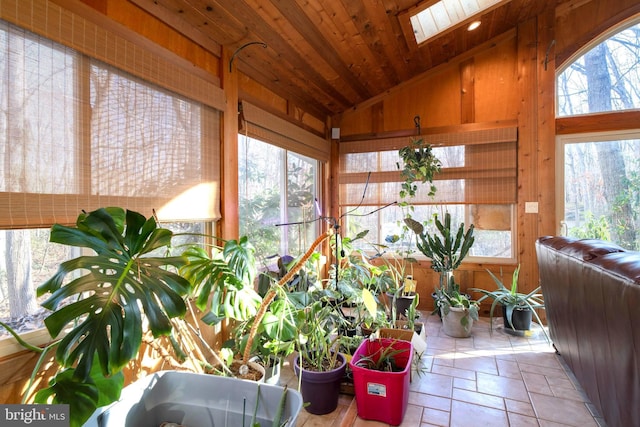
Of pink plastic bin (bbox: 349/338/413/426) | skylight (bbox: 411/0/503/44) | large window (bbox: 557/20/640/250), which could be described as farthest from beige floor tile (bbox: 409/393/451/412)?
skylight (bbox: 411/0/503/44)

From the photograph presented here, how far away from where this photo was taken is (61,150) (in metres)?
1.42

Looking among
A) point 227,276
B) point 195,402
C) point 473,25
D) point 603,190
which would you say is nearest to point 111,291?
point 227,276

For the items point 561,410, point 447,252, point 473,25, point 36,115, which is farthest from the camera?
point 447,252

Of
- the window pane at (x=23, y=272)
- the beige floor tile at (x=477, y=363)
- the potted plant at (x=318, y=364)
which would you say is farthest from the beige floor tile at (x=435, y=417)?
the window pane at (x=23, y=272)

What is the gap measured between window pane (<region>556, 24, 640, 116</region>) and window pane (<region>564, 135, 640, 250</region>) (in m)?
0.38

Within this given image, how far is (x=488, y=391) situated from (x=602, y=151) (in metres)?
2.74

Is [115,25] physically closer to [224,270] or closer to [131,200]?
[131,200]

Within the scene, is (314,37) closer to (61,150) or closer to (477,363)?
(61,150)

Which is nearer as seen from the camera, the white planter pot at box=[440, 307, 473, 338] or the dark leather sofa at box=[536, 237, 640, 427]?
the dark leather sofa at box=[536, 237, 640, 427]

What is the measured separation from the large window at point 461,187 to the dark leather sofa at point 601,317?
1.46 metres

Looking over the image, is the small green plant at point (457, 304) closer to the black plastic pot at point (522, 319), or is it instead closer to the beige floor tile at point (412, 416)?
the black plastic pot at point (522, 319)

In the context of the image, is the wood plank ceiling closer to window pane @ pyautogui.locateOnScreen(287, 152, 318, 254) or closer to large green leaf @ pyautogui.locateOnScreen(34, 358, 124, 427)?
window pane @ pyautogui.locateOnScreen(287, 152, 318, 254)

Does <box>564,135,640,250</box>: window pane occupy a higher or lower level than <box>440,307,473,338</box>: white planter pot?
higher

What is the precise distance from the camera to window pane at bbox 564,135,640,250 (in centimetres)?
316
